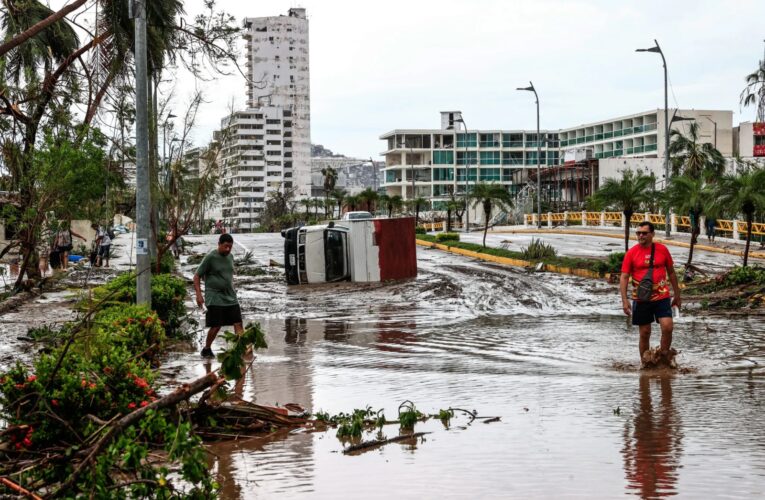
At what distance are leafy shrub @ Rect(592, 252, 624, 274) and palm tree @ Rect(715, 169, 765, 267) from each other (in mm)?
2952

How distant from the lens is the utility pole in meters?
14.5

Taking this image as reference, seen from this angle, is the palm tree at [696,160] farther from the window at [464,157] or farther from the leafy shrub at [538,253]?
the window at [464,157]

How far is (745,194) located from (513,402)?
19.0 metres

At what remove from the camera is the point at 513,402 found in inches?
385

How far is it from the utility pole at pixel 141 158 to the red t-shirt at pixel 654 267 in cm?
676

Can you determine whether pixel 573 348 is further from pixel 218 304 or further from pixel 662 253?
pixel 218 304

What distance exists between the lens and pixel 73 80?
24828mm

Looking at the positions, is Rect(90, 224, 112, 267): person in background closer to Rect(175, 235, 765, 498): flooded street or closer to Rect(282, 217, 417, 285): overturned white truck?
Rect(282, 217, 417, 285): overturned white truck

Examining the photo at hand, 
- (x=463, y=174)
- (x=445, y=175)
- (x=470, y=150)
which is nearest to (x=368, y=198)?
(x=445, y=175)

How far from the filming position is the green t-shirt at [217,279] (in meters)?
13.3

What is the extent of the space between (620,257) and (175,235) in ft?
40.9

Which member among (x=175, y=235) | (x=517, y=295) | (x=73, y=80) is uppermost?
(x=73, y=80)

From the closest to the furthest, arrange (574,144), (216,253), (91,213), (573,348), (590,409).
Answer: (590,409) → (216,253) → (573,348) → (91,213) → (574,144)

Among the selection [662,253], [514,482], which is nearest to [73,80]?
[662,253]
